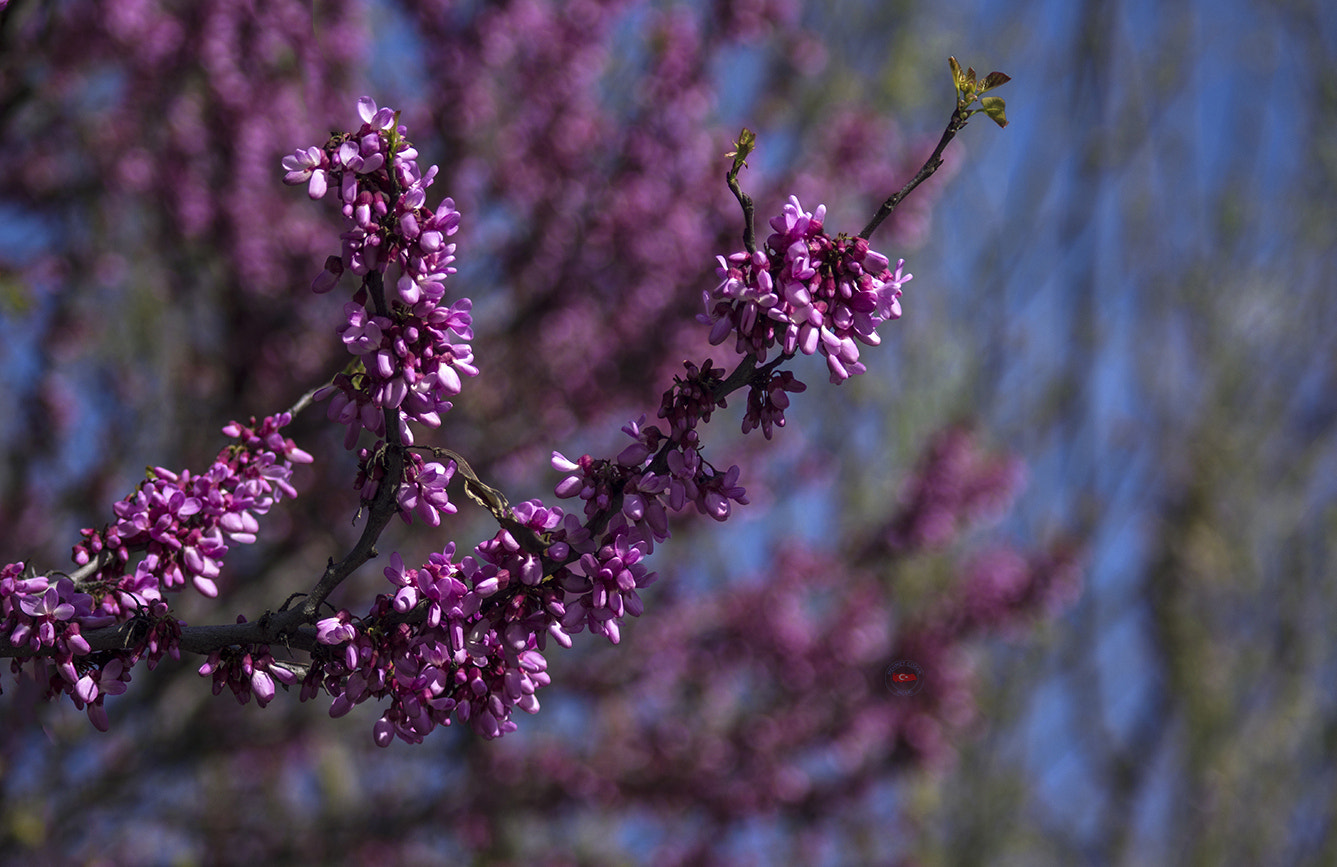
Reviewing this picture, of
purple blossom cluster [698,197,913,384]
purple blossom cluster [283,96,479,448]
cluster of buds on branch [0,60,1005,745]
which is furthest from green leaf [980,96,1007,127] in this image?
purple blossom cluster [283,96,479,448]

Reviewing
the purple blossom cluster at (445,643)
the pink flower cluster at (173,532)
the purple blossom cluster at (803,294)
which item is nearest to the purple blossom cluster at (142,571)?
the pink flower cluster at (173,532)

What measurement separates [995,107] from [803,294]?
1.65 feet

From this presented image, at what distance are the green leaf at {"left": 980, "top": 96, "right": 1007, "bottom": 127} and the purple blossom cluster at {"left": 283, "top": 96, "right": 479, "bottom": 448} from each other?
0.92m

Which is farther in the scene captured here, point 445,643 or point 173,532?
point 173,532

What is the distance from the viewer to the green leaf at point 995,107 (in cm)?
193

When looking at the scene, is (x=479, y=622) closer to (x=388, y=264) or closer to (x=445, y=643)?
(x=445, y=643)

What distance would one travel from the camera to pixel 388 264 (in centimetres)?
186

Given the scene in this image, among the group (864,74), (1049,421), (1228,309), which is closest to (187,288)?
(864,74)

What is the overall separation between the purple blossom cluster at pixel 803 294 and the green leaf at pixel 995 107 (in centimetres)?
34

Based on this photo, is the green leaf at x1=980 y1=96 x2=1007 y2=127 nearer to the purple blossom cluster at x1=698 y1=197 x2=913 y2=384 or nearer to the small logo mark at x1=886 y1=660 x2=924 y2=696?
the purple blossom cluster at x1=698 y1=197 x2=913 y2=384

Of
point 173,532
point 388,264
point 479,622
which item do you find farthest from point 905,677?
point 388,264

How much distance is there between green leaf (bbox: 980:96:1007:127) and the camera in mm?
1935

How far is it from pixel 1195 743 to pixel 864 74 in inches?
249

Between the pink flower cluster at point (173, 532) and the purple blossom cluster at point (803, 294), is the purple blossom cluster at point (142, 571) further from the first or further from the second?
the purple blossom cluster at point (803, 294)
